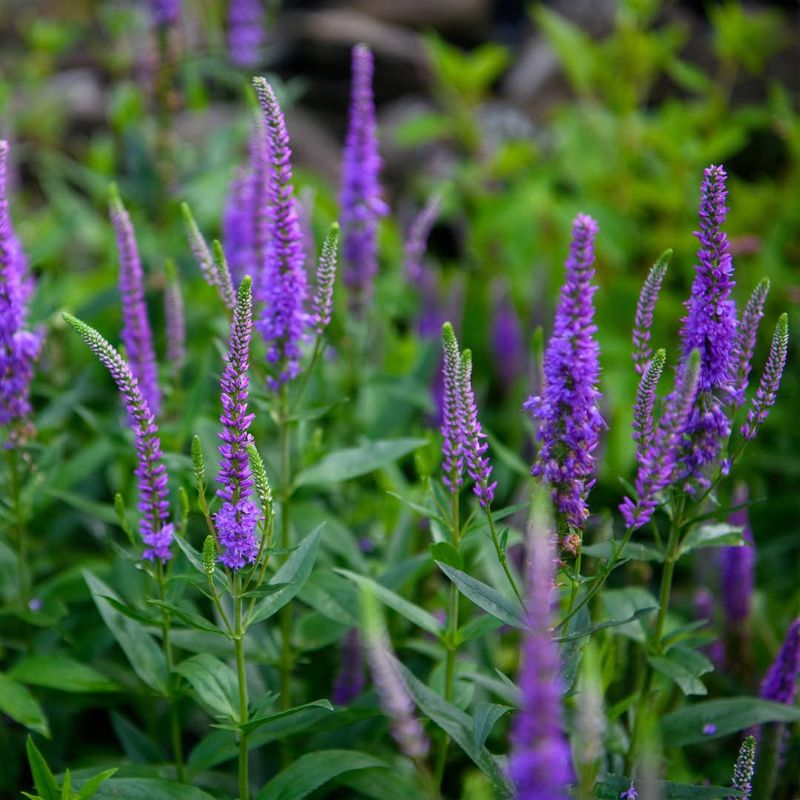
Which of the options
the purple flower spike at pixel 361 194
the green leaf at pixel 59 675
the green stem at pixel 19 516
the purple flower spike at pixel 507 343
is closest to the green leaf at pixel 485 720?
the green leaf at pixel 59 675

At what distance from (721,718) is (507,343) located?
317cm

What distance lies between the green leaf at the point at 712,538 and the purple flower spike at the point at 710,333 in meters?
0.39

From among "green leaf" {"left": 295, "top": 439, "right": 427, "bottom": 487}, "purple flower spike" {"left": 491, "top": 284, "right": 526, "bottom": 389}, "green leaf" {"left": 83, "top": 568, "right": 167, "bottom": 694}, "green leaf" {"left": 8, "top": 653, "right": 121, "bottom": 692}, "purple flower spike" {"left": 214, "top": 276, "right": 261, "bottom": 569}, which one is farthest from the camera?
"purple flower spike" {"left": 491, "top": 284, "right": 526, "bottom": 389}

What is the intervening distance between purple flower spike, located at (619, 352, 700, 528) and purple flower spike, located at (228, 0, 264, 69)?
4.82m

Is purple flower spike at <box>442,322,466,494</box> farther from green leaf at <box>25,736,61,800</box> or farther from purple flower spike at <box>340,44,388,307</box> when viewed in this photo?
purple flower spike at <box>340,44,388,307</box>

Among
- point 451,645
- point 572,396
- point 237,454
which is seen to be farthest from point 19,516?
point 572,396

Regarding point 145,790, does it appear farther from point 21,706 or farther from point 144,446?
point 144,446

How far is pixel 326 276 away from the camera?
3.27 metres

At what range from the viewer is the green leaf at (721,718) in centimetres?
331

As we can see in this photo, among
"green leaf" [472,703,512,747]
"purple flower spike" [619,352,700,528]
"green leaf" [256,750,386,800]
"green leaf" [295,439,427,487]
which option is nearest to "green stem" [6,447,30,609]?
"green leaf" [295,439,427,487]

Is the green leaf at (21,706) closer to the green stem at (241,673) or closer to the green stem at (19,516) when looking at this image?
the green stem at (19,516)

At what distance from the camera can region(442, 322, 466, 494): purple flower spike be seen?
8.84ft

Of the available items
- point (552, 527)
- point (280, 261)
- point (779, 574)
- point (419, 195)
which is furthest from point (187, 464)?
point (419, 195)

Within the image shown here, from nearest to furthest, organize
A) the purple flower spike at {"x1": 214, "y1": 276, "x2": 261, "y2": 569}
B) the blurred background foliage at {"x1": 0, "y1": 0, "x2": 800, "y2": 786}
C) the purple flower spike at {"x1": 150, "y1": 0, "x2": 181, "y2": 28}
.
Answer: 1. the purple flower spike at {"x1": 214, "y1": 276, "x2": 261, "y2": 569}
2. the blurred background foliage at {"x1": 0, "y1": 0, "x2": 800, "y2": 786}
3. the purple flower spike at {"x1": 150, "y1": 0, "x2": 181, "y2": 28}
